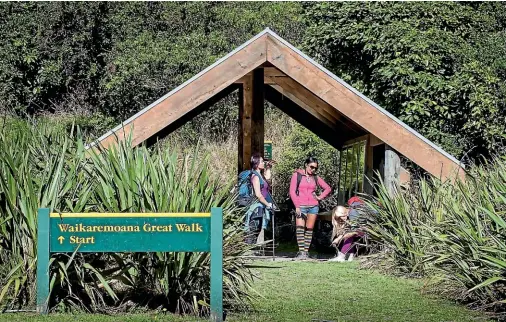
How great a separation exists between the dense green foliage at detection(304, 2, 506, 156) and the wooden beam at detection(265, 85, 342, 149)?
1911 mm

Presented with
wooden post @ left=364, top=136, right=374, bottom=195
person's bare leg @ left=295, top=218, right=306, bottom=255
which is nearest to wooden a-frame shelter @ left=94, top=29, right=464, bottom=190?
person's bare leg @ left=295, top=218, right=306, bottom=255

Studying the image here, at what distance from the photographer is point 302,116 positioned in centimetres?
1936

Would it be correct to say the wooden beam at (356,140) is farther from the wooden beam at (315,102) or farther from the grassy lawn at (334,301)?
the grassy lawn at (334,301)

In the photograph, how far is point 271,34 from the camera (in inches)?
502

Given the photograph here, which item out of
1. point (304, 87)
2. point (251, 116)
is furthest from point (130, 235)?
point (251, 116)

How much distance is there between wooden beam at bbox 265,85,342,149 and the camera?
1891 centimetres

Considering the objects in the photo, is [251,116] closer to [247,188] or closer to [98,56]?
[247,188]

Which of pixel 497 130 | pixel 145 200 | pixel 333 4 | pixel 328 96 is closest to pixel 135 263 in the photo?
pixel 145 200

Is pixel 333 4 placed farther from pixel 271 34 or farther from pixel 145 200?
pixel 145 200

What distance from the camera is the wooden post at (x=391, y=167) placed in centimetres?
1348

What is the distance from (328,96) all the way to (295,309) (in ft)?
14.8

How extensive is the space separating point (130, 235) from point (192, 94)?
4855 mm

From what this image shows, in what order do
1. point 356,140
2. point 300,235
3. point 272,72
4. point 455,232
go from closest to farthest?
point 455,232 < point 300,235 < point 272,72 < point 356,140

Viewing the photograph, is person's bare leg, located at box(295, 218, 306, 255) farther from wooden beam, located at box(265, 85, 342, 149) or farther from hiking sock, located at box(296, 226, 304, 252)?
wooden beam, located at box(265, 85, 342, 149)
